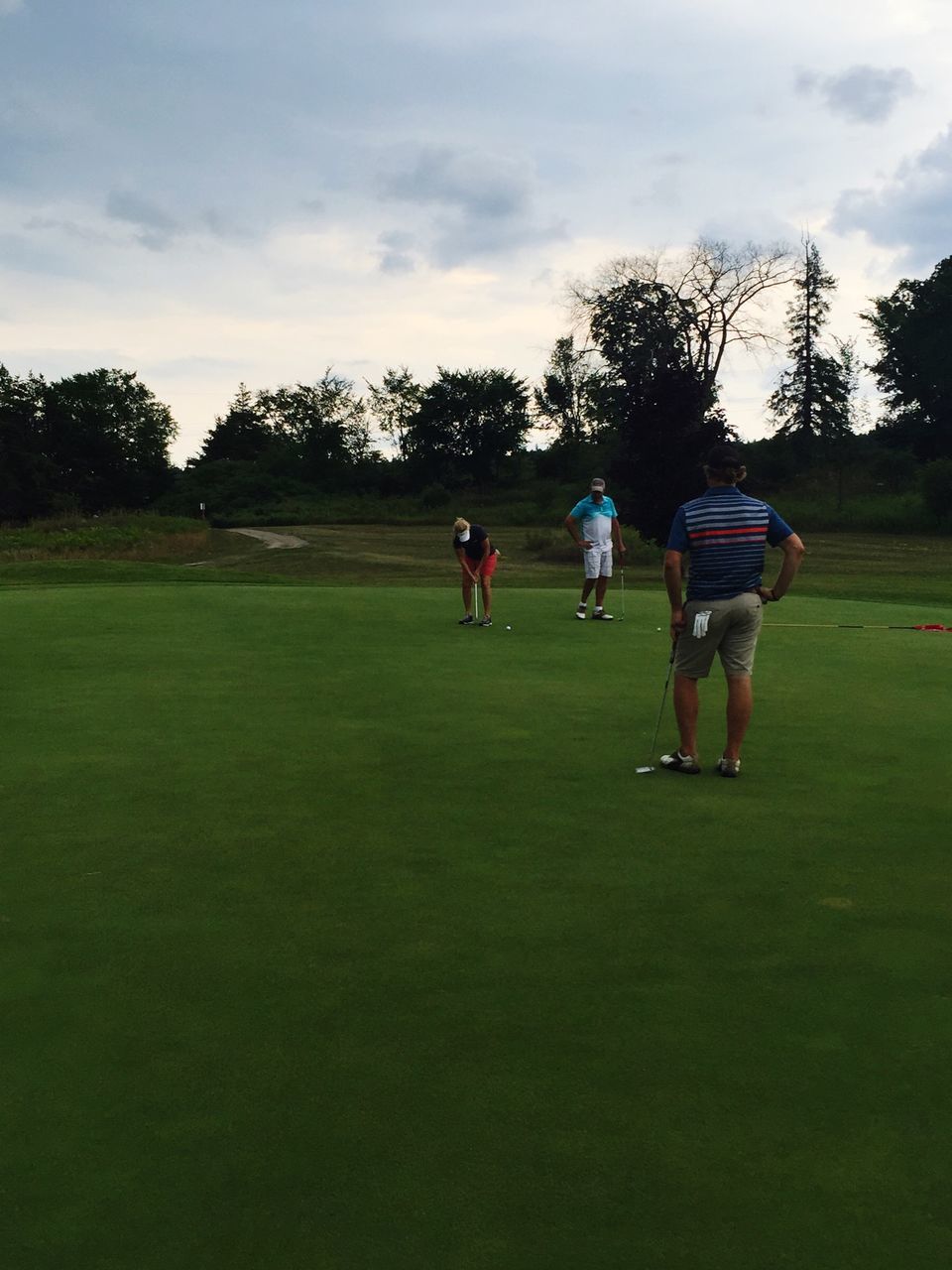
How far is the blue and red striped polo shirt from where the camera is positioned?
7.48 metres

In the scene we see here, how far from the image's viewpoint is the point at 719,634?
7586 millimetres

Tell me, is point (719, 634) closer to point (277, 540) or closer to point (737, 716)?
point (737, 716)

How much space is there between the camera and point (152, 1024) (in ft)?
12.7

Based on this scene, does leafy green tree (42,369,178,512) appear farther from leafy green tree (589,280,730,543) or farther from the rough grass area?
leafy green tree (589,280,730,543)

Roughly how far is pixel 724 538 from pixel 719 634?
1.89ft

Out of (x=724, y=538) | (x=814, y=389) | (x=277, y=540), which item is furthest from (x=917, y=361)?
(x=724, y=538)

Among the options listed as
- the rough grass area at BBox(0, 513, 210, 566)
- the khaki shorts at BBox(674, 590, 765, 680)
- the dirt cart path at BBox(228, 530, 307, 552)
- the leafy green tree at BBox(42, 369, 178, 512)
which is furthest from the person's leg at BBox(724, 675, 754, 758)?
the leafy green tree at BBox(42, 369, 178, 512)

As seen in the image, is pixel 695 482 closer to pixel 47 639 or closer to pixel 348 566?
pixel 348 566

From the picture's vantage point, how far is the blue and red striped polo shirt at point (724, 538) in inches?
295

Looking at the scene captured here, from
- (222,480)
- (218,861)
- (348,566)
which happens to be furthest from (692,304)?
(218,861)

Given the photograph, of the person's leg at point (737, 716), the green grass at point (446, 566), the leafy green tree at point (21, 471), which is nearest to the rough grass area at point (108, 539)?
the green grass at point (446, 566)

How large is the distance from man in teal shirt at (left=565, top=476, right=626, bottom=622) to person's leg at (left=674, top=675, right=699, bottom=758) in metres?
9.07

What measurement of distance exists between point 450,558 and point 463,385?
178 ft

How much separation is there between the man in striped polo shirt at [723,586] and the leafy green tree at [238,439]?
346 feet
